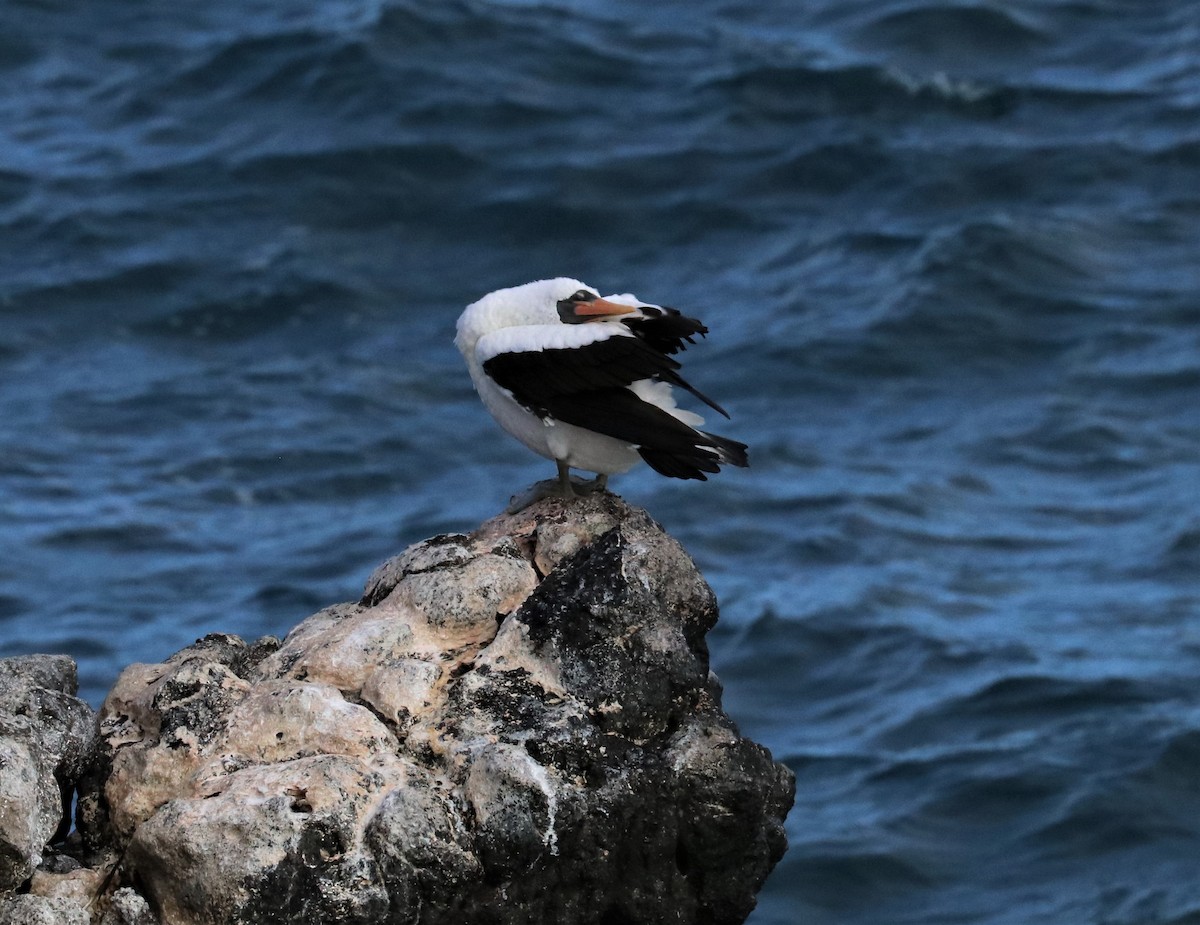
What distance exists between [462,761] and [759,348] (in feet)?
80.6

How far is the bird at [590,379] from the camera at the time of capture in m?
10.5

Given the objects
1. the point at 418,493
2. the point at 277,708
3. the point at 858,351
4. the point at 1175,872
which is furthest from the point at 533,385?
the point at 858,351

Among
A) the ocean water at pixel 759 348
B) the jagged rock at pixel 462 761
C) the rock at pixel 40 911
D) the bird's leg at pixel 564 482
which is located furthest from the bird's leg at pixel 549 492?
the ocean water at pixel 759 348

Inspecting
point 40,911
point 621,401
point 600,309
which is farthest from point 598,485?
point 40,911

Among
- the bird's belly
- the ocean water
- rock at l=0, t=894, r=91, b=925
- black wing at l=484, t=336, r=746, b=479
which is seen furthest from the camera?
the ocean water

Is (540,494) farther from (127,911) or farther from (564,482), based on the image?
(127,911)

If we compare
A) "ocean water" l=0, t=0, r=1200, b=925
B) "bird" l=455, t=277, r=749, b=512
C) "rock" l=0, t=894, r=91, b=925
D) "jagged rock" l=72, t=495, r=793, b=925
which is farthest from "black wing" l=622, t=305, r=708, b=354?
"ocean water" l=0, t=0, r=1200, b=925

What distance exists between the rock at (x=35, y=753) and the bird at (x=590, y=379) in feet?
8.24

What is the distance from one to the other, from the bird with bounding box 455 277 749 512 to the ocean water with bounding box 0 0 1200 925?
474 inches

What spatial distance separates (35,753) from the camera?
8977 mm

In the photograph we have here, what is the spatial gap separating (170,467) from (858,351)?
10.3m

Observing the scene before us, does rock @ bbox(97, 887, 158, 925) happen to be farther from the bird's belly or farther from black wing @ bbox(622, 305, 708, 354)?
black wing @ bbox(622, 305, 708, 354)

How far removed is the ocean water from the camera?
25.1 m

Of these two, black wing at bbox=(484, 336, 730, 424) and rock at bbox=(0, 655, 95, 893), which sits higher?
black wing at bbox=(484, 336, 730, 424)
